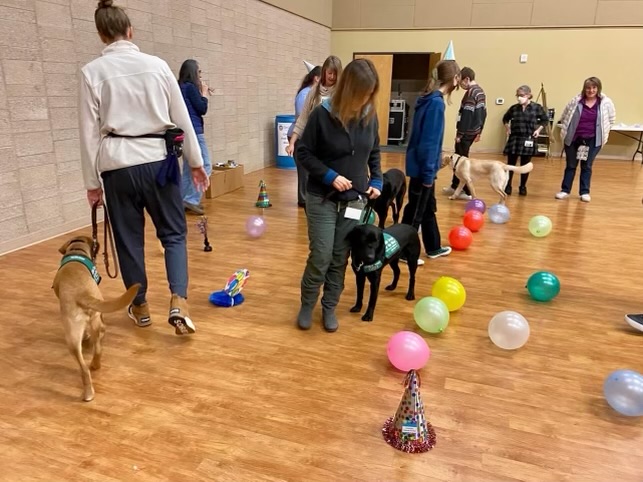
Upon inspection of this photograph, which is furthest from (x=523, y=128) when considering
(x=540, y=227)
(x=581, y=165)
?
(x=540, y=227)

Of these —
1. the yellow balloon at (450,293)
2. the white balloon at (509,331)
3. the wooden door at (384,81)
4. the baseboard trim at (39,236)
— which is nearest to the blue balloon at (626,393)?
the white balloon at (509,331)

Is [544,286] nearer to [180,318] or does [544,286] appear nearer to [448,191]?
[180,318]

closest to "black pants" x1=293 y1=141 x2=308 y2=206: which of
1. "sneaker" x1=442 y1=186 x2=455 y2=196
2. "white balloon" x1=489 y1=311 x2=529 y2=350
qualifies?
"sneaker" x1=442 y1=186 x2=455 y2=196

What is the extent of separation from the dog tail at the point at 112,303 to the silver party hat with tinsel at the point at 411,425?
112 cm

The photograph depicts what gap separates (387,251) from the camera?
2664mm

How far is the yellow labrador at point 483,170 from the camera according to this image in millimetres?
5598

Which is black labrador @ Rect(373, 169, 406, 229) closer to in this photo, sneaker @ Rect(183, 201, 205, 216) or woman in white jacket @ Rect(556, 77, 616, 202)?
sneaker @ Rect(183, 201, 205, 216)

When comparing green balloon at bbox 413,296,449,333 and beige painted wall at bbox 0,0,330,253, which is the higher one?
beige painted wall at bbox 0,0,330,253

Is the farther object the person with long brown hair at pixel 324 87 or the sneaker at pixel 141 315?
the person with long brown hair at pixel 324 87

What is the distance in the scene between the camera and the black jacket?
229 centimetres

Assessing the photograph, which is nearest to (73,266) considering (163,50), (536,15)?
(163,50)

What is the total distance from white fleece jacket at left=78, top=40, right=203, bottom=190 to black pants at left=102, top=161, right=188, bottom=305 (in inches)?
2.5

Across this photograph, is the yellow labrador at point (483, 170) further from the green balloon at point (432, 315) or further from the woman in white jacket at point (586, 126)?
the green balloon at point (432, 315)

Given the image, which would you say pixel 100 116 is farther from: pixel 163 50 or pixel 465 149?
pixel 465 149
